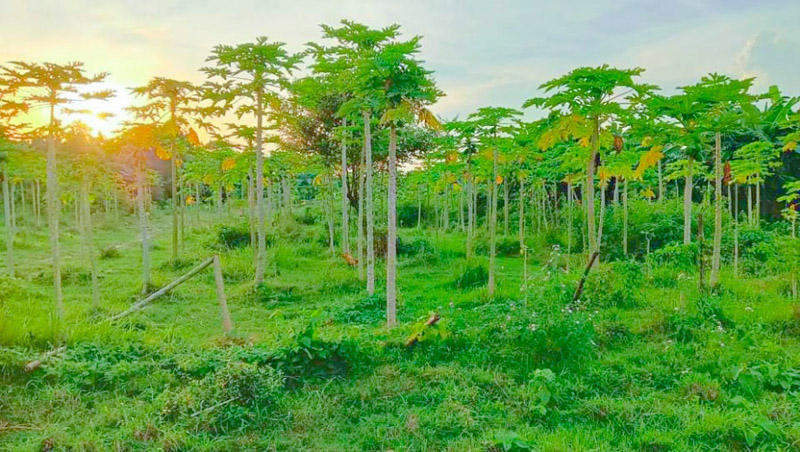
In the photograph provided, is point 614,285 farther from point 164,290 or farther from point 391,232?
point 164,290

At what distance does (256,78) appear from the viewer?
10.1 m

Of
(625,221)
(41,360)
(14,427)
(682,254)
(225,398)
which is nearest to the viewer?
(14,427)

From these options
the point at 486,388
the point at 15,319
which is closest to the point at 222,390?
the point at 486,388

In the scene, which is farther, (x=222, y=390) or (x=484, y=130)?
(x=484, y=130)

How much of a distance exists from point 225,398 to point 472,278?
21.0 ft

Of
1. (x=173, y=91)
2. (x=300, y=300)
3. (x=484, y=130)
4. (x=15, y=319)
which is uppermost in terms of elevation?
(x=173, y=91)

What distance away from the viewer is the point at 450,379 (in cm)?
498

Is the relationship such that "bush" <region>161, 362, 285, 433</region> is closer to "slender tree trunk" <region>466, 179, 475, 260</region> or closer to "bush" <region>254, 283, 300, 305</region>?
"bush" <region>254, 283, 300, 305</region>

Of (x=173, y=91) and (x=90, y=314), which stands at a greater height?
(x=173, y=91)

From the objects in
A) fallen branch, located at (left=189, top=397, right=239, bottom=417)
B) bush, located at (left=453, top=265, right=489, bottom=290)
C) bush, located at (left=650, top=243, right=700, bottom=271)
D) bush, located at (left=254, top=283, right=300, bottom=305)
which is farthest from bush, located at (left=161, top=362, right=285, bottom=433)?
bush, located at (left=650, top=243, right=700, bottom=271)

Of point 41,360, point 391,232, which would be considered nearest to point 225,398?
point 41,360

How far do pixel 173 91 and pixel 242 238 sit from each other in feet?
20.4

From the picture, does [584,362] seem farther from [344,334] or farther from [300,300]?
[300,300]

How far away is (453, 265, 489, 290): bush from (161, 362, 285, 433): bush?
577 centimetres
